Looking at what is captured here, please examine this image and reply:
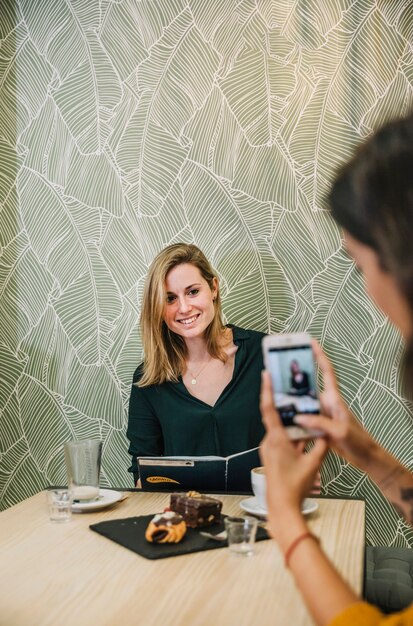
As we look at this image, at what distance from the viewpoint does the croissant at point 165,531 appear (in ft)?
4.51

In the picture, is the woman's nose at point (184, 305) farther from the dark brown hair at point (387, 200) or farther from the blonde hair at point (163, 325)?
the dark brown hair at point (387, 200)

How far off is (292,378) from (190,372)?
1.35 m

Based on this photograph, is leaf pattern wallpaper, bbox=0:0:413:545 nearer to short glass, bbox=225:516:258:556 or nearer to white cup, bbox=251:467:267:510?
white cup, bbox=251:467:267:510

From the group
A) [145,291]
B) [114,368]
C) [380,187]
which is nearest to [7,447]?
[114,368]

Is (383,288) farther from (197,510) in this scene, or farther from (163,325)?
(163,325)

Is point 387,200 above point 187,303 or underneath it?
above

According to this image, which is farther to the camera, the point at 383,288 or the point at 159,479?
the point at 159,479

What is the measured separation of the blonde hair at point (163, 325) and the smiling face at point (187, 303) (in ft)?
0.09

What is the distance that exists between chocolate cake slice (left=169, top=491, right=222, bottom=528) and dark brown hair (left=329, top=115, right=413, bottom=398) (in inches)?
28.9

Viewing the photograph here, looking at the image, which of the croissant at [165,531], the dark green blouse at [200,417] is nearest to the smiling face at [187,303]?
the dark green blouse at [200,417]

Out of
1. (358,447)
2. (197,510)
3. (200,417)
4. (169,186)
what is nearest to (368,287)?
(358,447)

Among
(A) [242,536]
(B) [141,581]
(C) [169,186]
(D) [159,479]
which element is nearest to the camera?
(B) [141,581]

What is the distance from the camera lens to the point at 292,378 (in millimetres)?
1146

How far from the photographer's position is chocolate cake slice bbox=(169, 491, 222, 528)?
1479 millimetres
